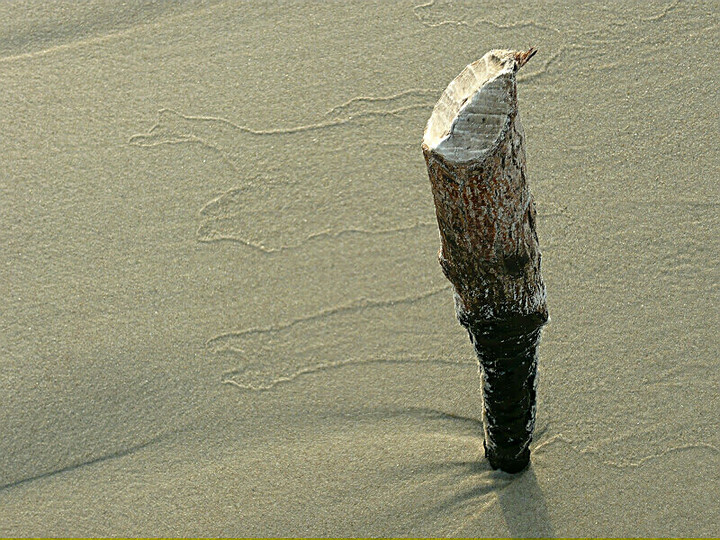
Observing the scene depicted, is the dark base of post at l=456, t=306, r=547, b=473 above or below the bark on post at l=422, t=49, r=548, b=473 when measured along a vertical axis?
below

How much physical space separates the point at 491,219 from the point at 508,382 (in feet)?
1.61

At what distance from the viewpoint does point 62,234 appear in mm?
2562

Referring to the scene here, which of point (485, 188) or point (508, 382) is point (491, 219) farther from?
point (508, 382)

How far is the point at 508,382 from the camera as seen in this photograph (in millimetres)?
1707

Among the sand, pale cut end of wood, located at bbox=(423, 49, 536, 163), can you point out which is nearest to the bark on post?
pale cut end of wood, located at bbox=(423, 49, 536, 163)

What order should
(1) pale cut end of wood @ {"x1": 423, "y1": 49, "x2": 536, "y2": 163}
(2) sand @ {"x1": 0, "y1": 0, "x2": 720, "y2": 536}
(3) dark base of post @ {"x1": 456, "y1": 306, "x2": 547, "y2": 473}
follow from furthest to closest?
(2) sand @ {"x1": 0, "y1": 0, "x2": 720, "y2": 536} < (3) dark base of post @ {"x1": 456, "y1": 306, "x2": 547, "y2": 473} < (1) pale cut end of wood @ {"x1": 423, "y1": 49, "x2": 536, "y2": 163}

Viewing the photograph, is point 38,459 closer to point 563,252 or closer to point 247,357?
point 247,357

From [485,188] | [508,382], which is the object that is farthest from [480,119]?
[508,382]

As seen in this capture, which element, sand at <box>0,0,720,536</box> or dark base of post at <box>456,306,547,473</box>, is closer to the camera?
dark base of post at <box>456,306,547,473</box>

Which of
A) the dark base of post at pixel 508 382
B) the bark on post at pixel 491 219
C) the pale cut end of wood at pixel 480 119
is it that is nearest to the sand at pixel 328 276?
the dark base of post at pixel 508 382

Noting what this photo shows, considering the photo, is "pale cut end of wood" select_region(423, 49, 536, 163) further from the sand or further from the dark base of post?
the sand

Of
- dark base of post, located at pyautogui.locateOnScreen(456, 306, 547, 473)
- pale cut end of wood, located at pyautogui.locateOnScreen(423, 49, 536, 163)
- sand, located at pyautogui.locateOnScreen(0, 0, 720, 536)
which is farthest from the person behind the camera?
sand, located at pyautogui.locateOnScreen(0, 0, 720, 536)

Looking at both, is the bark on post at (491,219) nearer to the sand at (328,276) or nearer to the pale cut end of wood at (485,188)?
the pale cut end of wood at (485,188)

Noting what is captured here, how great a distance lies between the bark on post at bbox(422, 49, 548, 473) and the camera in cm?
126
